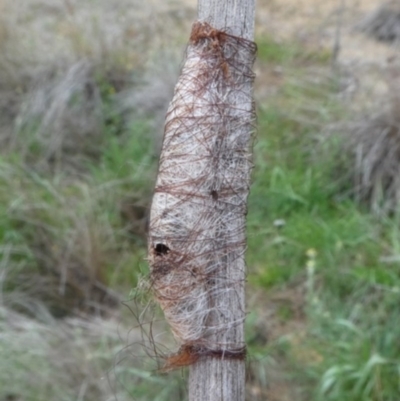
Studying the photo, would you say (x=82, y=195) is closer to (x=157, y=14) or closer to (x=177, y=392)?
(x=177, y=392)

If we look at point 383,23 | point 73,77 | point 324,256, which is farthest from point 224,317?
point 383,23

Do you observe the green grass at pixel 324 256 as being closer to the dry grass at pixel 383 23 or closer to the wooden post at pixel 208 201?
the dry grass at pixel 383 23

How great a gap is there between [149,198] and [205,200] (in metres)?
2.69

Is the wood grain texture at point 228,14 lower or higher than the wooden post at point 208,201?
higher

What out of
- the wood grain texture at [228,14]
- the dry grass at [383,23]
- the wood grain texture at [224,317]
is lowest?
the wood grain texture at [224,317]

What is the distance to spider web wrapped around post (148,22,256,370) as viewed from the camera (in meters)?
1.21

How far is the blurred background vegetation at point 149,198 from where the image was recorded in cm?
280

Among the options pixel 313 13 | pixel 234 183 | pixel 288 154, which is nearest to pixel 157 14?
pixel 313 13

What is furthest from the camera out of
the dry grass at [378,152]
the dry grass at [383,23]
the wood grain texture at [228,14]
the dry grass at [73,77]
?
the dry grass at [383,23]

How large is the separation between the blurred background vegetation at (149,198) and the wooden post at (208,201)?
0.61 metres

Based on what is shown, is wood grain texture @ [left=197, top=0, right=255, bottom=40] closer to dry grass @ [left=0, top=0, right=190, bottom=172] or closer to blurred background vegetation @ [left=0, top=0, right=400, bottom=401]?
blurred background vegetation @ [left=0, top=0, right=400, bottom=401]

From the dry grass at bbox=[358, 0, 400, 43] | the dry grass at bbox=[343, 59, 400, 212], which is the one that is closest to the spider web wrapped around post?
the dry grass at bbox=[343, 59, 400, 212]

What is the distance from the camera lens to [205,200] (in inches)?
48.0

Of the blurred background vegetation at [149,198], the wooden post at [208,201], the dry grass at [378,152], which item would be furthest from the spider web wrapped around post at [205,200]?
the dry grass at [378,152]
